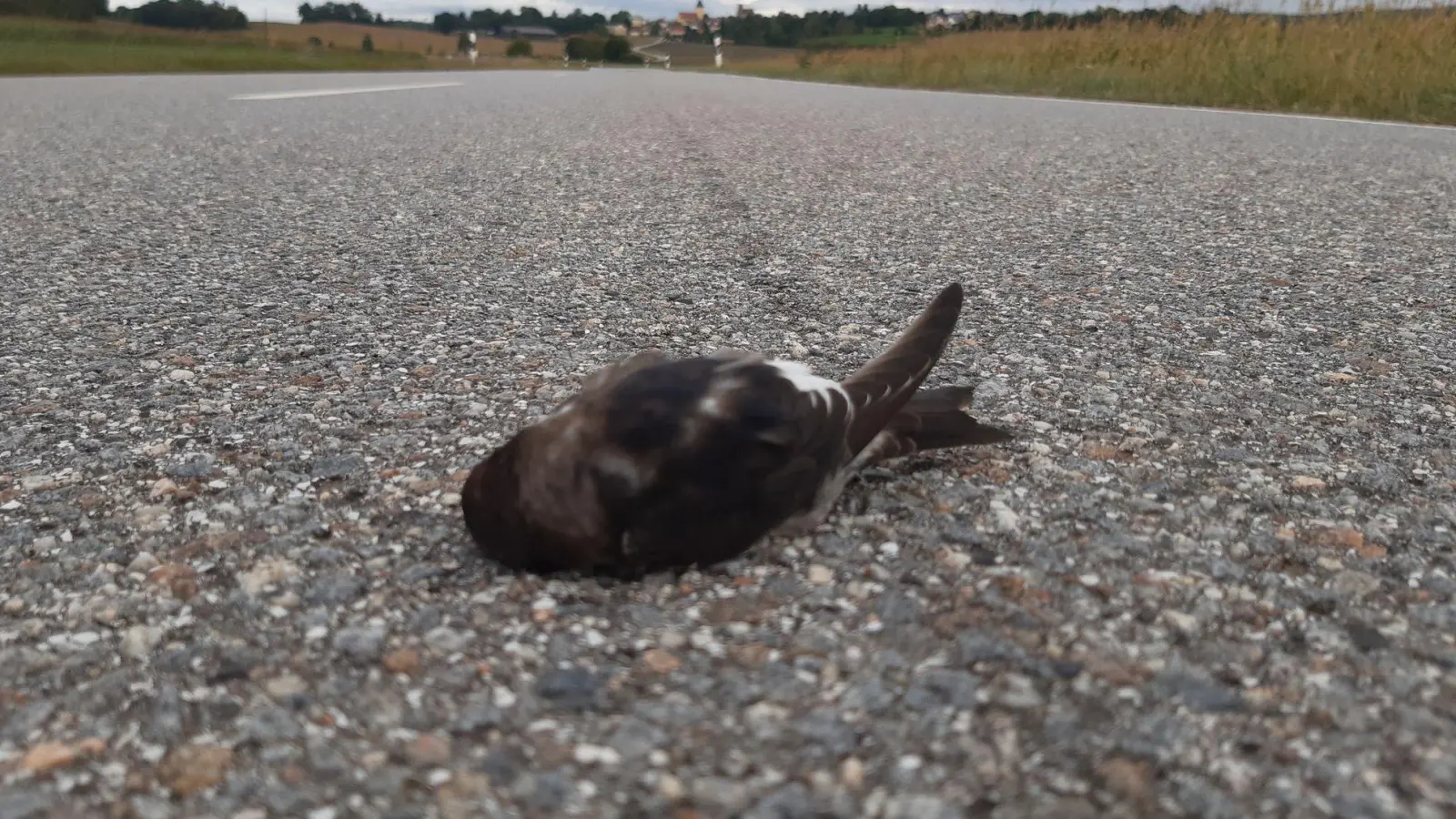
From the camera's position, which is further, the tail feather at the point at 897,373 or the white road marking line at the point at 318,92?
the white road marking line at the point at 318,92

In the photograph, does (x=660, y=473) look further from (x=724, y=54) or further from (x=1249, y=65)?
(x=724, y=54)

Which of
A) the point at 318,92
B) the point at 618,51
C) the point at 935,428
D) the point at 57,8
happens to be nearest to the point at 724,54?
the point at 618,51

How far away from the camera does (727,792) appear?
1282mm

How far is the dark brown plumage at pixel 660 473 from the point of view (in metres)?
1.70

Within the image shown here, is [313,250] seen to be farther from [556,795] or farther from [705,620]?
[556,795]

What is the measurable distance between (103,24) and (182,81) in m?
13.9

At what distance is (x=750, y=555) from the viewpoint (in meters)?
1.85

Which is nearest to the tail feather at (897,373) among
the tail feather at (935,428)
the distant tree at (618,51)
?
the tail feather at (935,428)

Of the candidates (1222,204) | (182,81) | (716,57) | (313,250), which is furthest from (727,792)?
(716,57)

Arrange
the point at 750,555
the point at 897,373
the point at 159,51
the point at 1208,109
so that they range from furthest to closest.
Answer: the point at 159,51 → the point at 1208,109 → the point at 897,373 → the point at 750,555

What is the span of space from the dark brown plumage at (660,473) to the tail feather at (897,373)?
135mm

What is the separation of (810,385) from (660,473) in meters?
0.39

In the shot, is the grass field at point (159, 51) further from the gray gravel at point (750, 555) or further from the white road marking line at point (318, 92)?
the gray gravel at point (750, 555)

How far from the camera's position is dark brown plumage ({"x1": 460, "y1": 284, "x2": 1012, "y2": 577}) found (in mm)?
1699
